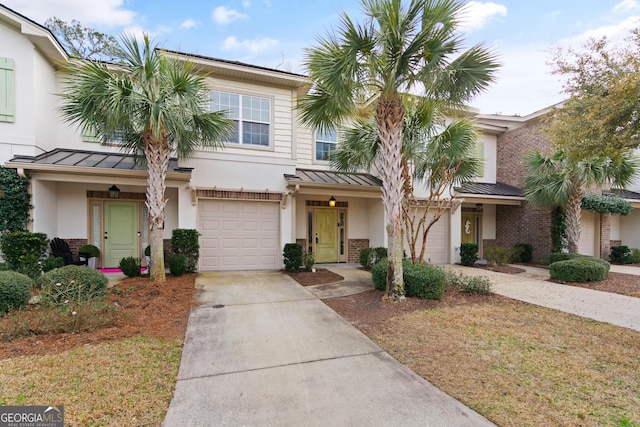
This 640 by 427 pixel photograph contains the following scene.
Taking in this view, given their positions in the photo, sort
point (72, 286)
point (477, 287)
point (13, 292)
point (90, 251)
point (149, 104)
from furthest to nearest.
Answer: point (90, 251) < point (477, 287) < point (149, 104) < point (72, 286) < point (13, 292)

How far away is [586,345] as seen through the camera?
4344 mm

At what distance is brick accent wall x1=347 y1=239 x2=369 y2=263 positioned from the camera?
40.2 ft

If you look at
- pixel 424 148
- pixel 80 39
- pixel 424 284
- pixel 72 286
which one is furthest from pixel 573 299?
pixel 80 39

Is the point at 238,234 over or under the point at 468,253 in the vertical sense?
over

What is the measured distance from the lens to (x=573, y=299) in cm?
698

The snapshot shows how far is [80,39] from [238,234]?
16.6m

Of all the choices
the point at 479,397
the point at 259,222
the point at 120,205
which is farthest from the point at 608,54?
the point at 120,205

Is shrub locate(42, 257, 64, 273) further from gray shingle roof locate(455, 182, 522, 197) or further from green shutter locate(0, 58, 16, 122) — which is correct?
gray shingle roof locate(455, 182, 522, 197)

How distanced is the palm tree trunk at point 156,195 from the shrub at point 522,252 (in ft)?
44.7

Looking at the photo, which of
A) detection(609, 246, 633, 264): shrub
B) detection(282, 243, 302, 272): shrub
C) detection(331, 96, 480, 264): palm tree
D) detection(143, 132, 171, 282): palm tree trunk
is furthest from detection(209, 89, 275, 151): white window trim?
detection(609, 246, 633, 264): shrub

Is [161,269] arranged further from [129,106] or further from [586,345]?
[586,345]

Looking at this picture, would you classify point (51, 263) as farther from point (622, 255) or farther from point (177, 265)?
point (622, 255)

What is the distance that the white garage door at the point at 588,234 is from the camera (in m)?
13.3

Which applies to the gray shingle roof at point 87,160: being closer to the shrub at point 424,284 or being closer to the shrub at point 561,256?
the shrub at point 424,284
